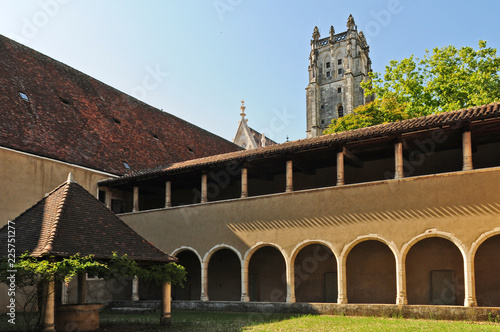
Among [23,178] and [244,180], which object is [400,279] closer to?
[244,180]

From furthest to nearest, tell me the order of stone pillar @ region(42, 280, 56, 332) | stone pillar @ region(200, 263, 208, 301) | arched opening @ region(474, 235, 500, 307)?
1. stone pillar @ region(200, 263, 208, 301)
2. arched opening @ region(474, 235, 500, 307)
3. stone pillar @ region(42, 280, 56, 332)

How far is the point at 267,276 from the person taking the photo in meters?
22.4

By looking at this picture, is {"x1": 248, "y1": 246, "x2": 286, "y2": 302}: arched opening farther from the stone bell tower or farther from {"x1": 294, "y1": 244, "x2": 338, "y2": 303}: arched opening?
the stone bell tower

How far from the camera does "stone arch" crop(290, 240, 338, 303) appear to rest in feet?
67.8

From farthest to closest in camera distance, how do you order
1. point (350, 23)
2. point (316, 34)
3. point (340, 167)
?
point (316, 34), point (350, 23), point (340, 167)

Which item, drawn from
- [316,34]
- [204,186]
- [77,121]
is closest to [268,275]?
[204,186]

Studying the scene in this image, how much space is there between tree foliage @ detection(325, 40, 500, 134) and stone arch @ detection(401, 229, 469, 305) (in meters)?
11.2

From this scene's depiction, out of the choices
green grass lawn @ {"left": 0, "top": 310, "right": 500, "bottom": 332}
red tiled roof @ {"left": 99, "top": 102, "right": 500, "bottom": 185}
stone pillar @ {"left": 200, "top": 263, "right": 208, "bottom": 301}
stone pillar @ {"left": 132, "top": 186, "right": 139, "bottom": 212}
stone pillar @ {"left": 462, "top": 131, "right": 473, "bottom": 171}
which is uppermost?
red tiled roof @ {"left": 99, "top": 102, "right": 500, "bottom": 185}

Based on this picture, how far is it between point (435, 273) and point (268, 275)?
705 cm

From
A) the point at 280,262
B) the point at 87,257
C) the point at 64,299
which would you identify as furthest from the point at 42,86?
the point at 87,257

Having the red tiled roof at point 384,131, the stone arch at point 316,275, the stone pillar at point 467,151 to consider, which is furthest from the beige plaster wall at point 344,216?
the stone arch at point 316,275

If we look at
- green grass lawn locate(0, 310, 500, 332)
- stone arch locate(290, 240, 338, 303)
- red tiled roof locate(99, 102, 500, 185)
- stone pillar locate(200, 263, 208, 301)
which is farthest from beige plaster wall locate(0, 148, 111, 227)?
stone arch locate(290, 240, 338, 303)

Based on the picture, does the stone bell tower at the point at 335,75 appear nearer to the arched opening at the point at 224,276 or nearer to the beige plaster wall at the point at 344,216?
the arched opening at the point at 224,276

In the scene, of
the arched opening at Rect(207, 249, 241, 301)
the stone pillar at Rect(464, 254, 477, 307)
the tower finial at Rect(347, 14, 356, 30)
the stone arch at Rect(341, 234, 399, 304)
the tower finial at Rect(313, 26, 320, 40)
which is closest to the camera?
the stone pillar at Rect(464, 254, 477, 307)
